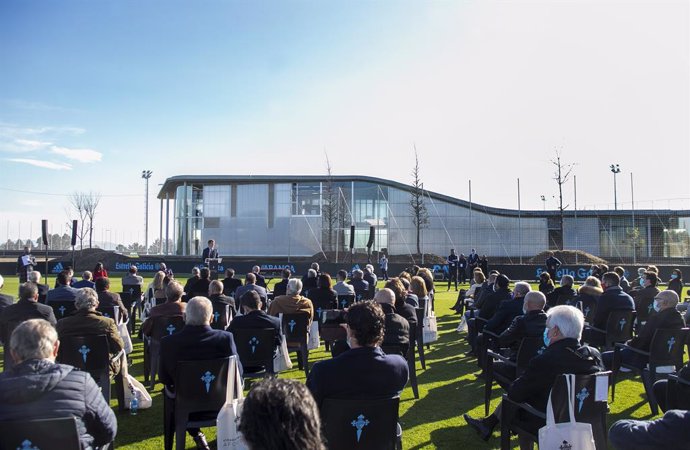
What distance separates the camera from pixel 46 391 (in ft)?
8.59

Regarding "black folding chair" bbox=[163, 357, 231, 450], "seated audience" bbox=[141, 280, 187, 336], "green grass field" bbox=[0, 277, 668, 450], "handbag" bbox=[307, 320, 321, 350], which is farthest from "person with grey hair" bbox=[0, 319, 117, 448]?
"handbag" bbox=[307, 320, 321, 350]

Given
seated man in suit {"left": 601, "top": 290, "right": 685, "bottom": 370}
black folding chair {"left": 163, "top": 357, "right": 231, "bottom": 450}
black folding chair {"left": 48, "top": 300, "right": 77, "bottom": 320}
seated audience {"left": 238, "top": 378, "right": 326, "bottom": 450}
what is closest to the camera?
seated audience {"left": 238, "top": 378, "right": 326, "bottom": 450}

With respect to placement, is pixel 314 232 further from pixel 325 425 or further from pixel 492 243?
pixel 325 425

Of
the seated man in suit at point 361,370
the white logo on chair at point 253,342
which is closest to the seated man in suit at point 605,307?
the white logo on chair at point 253,342

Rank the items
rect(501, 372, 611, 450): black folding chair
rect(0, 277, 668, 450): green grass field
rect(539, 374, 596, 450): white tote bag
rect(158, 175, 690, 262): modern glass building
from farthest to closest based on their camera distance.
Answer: rect(158, 175, 690, 262): modern glass building, rect(0, 277, 668, 450): green grass field, rect(501, 372, 611, 450): black folding chair, rect(539, 374, 596, 450): white tote bag

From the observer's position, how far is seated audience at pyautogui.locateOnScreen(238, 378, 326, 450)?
1.53 m

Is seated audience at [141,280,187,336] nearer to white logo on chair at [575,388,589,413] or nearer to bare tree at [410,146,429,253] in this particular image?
white logo on chair at [575,388,589,413]

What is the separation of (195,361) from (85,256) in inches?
1572

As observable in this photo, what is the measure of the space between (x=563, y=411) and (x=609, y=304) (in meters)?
4.55

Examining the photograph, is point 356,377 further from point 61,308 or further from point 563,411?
point 61,308

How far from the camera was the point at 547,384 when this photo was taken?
364 cm

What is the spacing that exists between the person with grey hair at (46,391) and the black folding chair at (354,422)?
1.25 m

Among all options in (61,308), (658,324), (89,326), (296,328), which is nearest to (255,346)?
(296,328)

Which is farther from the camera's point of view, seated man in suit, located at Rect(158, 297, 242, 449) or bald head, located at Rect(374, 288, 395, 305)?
bald head, located at Rect(374, 288, 395, 305)
